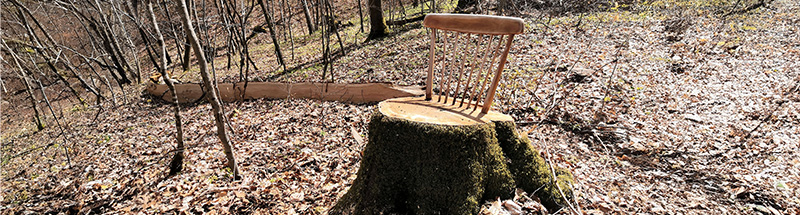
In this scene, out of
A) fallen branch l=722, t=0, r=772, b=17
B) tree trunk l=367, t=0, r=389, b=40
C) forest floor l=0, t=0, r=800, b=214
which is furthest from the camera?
tree trunk l=367, t=0, r=389, b=40

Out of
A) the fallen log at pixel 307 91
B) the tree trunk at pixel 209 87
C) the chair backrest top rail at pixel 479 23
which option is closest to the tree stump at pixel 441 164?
the chair backrest top rail at pixel 479 23

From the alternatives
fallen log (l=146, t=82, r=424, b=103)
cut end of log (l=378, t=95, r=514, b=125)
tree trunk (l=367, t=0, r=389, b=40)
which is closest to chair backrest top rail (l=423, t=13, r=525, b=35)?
cut end of log (l=378, t=95, r=514, b=125)

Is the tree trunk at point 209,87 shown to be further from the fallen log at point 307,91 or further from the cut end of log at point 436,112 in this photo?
the fallen log at point 307,91

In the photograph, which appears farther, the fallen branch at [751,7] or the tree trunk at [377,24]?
the tree trunk at [377,24]

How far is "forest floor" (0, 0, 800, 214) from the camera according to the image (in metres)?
3.43

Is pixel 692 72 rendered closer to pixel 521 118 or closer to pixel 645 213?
pixel 521 118

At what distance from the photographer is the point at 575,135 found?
175 inches

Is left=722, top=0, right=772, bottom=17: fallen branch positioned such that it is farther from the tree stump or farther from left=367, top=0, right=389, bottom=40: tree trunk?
the tree stump

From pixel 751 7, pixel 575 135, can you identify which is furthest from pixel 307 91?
pixel 751 7

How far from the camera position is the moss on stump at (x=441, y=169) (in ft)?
7.16

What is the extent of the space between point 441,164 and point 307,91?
569 centimetres

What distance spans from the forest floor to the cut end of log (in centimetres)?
83

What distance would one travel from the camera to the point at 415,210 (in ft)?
7.85

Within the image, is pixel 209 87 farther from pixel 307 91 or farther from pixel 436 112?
pixel 307 91
